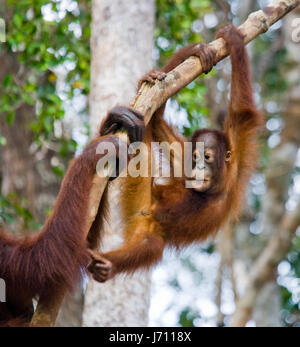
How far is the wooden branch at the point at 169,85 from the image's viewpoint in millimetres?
3467

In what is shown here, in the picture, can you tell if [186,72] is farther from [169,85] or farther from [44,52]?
[44,52]

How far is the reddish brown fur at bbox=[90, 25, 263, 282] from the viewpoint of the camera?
4.91m

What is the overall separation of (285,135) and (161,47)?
96.4 inches

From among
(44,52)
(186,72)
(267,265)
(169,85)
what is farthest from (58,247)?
(267,265)

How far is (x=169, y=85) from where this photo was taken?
3.84 metres

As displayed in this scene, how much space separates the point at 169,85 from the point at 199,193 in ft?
5.05

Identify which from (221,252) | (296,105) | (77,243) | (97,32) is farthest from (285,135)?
(77,243)

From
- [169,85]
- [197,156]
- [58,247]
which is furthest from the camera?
[197,156]

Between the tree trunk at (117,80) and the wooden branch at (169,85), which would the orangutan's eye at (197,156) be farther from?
the wooden branch at (169,85)

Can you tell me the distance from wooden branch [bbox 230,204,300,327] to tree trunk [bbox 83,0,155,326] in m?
2.32

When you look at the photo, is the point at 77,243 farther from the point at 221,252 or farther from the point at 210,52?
the point at 221,252

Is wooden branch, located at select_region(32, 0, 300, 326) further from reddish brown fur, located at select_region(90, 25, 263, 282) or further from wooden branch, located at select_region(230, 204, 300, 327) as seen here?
wooden branch, located at select_region(230, 204, 300, 327)

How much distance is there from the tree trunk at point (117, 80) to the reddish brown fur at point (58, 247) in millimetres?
1643
